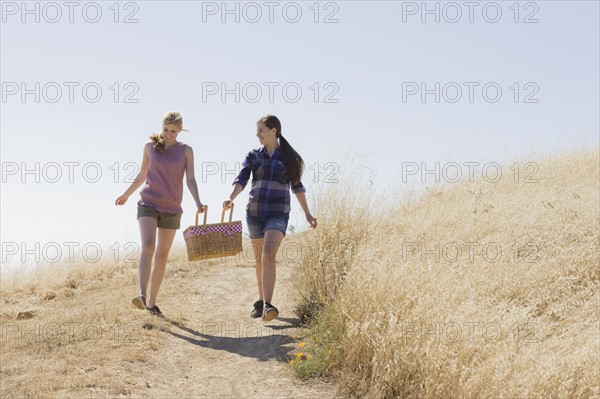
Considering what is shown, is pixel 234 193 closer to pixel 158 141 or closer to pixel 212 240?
pixel 212 240

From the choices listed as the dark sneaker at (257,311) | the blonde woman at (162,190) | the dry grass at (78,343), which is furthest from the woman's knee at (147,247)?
the dark sneaker at (257,311)

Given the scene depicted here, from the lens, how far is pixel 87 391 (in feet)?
17.9

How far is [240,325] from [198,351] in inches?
42.4

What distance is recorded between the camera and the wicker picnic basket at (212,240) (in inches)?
284

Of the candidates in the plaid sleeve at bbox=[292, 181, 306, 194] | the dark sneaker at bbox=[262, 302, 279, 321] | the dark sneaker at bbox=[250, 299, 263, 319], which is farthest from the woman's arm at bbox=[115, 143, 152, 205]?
the dark sneaker at bbox=[262, 302, 279, 321]

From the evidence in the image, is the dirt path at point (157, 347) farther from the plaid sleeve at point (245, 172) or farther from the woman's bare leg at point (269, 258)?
the plaid sleeve at point (245, 172)

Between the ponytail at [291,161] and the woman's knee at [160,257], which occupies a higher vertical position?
the ponytail at [291,161]

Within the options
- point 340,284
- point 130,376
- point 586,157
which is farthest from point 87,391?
point 586,157

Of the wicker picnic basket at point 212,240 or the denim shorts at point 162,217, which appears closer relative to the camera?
the wicker picnic basket at point 212,240

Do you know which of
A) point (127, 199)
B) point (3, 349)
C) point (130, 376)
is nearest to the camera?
point (130, 376)

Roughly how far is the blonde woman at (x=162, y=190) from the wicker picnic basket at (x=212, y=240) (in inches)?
12.5

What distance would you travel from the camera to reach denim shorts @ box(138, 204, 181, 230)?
7477mm

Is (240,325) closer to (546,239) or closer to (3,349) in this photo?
(3,349)

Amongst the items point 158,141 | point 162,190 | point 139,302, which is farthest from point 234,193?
point 139,302
